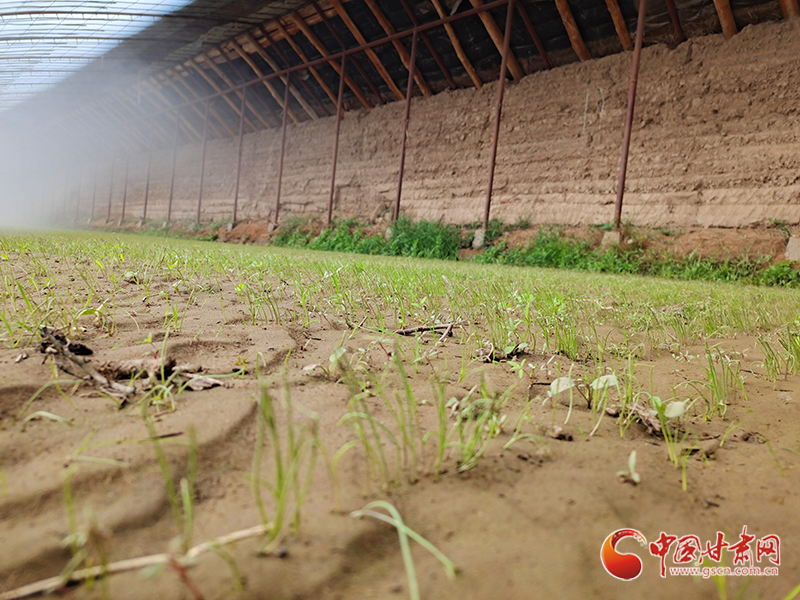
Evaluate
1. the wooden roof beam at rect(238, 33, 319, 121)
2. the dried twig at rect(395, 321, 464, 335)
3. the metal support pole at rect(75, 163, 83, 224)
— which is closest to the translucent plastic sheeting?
the wooden roof beam at rect(238, 33, 319, 121)

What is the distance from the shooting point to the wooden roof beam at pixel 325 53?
13.1 metres

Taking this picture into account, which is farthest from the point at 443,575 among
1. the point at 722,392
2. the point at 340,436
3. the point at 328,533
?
the point at 722,392

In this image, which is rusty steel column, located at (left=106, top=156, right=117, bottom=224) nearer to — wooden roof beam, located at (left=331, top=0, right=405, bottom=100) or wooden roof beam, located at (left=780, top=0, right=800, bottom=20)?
wooden roof beam, located at (left=331, top=0, right=405, bottom=100)

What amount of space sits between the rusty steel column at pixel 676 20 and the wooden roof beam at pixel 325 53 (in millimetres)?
8103

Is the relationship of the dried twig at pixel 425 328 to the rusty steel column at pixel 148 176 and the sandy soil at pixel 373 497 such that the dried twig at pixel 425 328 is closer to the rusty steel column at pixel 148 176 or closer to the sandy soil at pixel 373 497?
the sandy soil at pixel 373 497

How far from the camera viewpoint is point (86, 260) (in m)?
3.86

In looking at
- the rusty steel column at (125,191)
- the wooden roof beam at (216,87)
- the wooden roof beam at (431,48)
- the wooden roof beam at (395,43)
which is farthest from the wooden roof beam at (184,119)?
the wooden roof beam at (431,48)

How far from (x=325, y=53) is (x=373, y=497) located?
1463 cm

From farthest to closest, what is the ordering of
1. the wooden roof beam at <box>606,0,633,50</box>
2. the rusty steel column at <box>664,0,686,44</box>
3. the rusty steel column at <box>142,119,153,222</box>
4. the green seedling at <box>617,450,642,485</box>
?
the rusty steel column at <box>142,119,153,222</box> → the wooden roof beam at <box>606,0,633,50</box> → the rusty steel column at <box>664,0,686,44</box> → the green seedling at <box>617,450,642,485</box>

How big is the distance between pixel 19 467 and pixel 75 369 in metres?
0.48

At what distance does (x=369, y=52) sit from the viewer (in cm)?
1256

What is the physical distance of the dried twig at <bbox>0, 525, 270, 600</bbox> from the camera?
0.57 meters

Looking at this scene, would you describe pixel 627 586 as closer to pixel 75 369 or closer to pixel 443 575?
pixel 443 575

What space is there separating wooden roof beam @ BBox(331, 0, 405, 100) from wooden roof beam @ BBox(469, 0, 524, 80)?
10.4 feet
